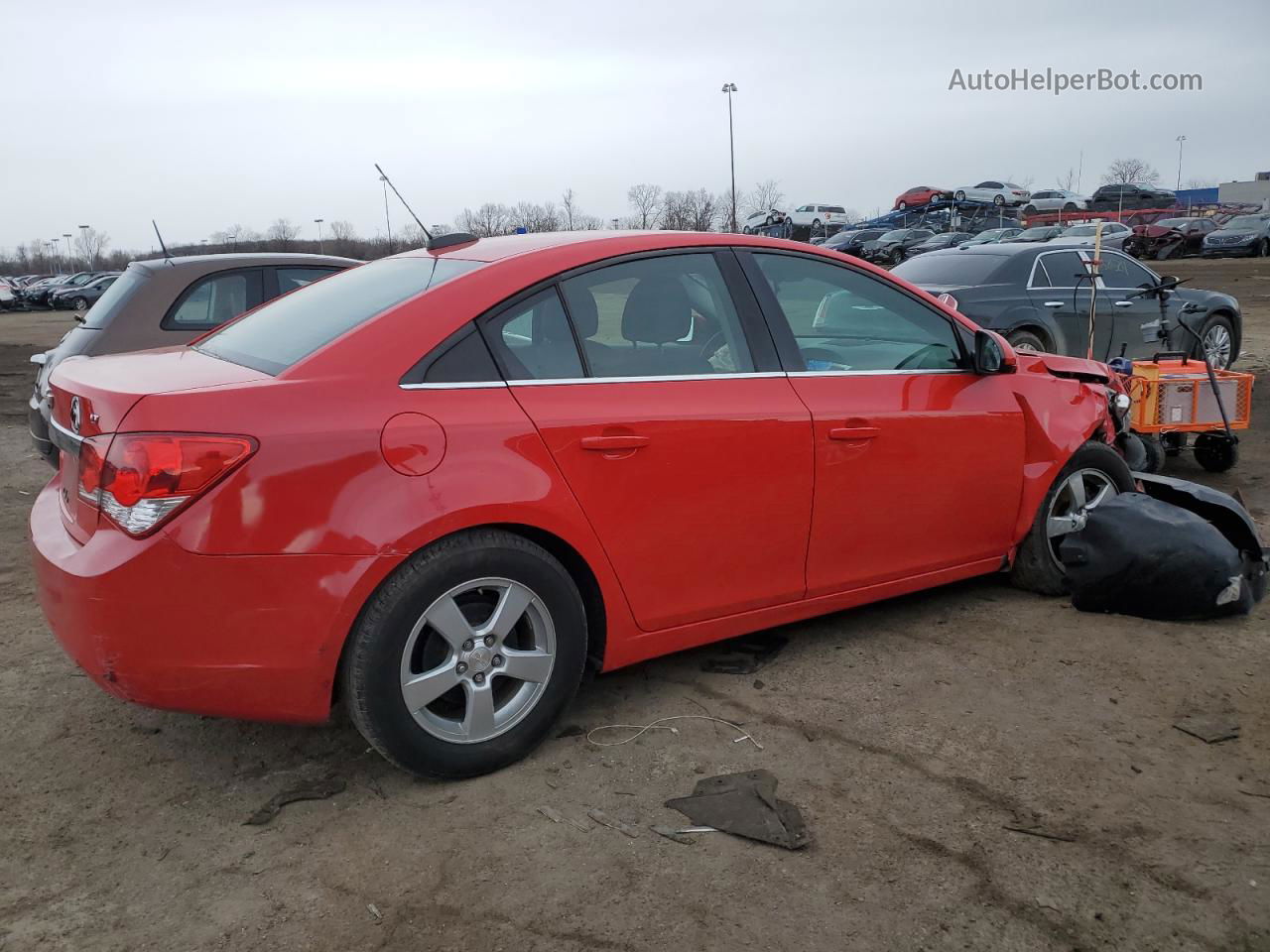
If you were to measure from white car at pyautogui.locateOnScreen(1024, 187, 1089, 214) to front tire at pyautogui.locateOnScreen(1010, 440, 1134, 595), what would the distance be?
4997cm

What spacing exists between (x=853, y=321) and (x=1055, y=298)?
23.5 feet

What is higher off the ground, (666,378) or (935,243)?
(935,243)

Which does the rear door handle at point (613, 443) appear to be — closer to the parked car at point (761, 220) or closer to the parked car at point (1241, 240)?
the parked car at point (1241, 240)

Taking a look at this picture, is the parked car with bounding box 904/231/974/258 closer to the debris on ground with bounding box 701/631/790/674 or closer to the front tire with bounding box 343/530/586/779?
the debris on ground with bounding box 701/631/790/674

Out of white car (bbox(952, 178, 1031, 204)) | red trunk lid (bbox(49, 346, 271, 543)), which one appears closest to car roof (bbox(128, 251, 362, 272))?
red trunk lid (bbox(49, 346, 271, 543))

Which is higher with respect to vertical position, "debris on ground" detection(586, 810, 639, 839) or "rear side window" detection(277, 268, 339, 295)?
"rear side window" detection(277, 268, 339, 295)

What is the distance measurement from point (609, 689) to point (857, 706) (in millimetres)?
881

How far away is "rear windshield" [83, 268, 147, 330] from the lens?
23.5 ft

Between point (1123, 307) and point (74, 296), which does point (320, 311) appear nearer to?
point (1123, 307)

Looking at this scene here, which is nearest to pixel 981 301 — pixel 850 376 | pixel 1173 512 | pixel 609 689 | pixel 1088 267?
pixel 1088 267

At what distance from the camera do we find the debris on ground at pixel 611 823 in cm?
291

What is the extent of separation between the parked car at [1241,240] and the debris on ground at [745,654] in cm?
3714

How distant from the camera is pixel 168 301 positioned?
23.8ft

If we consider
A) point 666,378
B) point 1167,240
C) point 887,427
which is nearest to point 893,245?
point 1167,240
